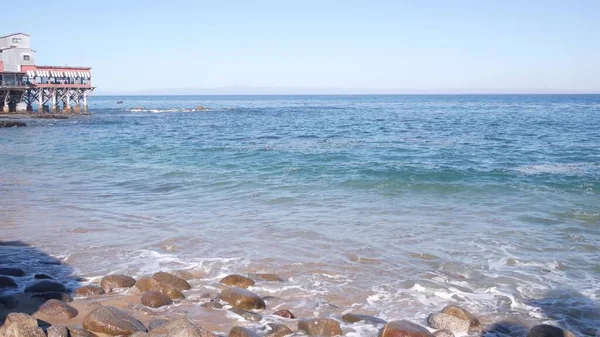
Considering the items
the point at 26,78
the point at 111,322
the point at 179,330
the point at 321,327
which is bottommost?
the point at 321,327

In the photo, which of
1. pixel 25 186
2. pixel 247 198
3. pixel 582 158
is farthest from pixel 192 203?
pixel 582 158

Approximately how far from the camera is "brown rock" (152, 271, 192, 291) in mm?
9266

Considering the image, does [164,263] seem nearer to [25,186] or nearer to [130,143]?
[25,186]

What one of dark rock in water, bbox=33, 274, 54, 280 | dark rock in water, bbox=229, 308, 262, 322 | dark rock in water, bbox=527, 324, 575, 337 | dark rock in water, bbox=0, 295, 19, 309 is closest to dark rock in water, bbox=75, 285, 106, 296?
dark rock in water, bbox=0, 295, 19, 309

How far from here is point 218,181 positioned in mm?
20484

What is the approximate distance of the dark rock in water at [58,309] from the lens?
798 centimetres

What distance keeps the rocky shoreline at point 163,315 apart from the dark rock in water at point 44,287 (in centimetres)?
1

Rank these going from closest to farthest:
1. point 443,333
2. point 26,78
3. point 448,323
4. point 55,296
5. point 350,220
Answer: point 443,333 → point 448,323 → point 55,296 → point 350,220 → point 26,78

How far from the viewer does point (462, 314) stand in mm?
7988

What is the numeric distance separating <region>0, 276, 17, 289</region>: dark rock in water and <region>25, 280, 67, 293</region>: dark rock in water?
471mm

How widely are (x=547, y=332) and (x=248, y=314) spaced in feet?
13.3

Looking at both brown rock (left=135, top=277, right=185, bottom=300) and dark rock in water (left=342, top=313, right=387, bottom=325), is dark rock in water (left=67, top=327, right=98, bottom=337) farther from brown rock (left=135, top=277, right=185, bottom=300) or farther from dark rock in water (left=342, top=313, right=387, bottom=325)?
dark rock in water (left=342, top=313, right=387, bottom=325)

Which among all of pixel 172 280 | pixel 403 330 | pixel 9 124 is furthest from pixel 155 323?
pixel 9 124

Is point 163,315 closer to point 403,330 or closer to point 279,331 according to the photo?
point 279,331
